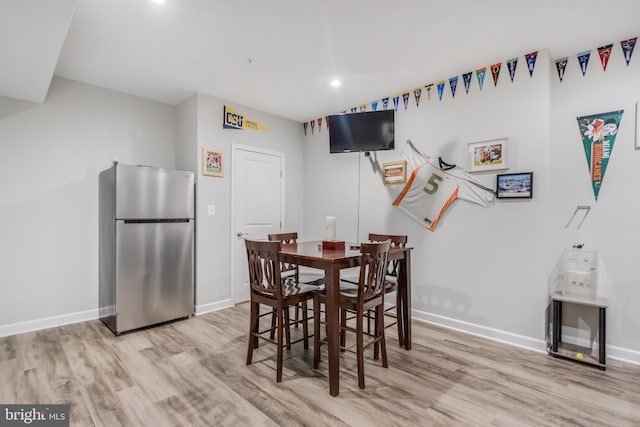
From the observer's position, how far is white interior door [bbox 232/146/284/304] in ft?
13.6

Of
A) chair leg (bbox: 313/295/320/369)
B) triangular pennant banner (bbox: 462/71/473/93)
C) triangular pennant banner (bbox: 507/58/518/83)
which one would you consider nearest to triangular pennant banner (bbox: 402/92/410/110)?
triangular pennant banner (bbox: 462/71/473/93)

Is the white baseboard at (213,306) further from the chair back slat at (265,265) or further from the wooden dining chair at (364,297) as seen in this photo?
the wooden dining chair at (364,297)

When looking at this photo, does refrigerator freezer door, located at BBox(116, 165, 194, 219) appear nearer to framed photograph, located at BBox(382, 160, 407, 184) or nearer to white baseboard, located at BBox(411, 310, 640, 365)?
framed photograph, located at BBox(382, 160, 407, 184)

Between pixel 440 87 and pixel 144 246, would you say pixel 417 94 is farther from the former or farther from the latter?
pixel 144 246

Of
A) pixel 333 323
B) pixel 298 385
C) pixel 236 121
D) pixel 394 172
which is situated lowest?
pixel 298 385

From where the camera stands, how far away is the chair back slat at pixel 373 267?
2150mm

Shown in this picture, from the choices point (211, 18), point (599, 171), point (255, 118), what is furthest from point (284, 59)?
point (599, 171)

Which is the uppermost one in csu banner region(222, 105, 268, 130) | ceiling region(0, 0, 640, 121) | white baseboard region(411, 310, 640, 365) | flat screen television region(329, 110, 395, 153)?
ceiling region(0, 0, 640, 121)

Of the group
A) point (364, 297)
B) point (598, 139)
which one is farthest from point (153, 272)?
point (598, 139)

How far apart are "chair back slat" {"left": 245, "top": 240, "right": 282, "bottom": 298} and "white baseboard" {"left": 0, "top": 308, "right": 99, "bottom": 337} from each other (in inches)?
91.9

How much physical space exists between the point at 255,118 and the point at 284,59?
5.00ft

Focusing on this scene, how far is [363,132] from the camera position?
149 inches

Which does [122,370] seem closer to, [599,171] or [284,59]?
[284,59]

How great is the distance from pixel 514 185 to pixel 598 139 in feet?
2.33
